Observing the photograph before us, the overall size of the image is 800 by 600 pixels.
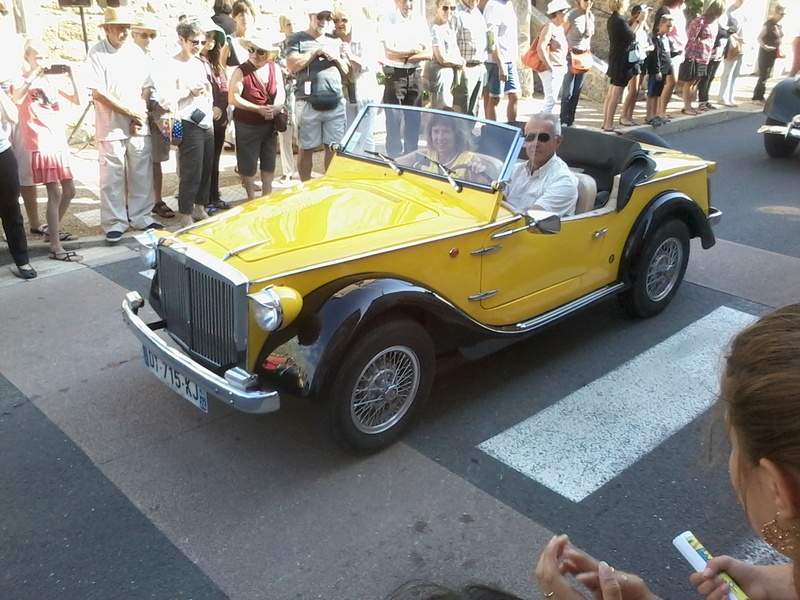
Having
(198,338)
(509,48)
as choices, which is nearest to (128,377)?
(198,338)

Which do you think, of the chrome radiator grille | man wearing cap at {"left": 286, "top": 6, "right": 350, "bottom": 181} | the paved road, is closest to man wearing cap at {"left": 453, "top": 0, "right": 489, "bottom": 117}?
man wearing cap at {"left": 286, "top": 6, "right": 350, "bottom": 181}

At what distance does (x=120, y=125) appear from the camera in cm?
664

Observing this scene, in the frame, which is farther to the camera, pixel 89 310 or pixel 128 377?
pixel 89 310

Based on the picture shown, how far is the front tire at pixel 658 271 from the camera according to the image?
5254mm

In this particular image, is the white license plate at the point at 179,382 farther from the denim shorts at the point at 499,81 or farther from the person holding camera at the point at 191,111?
the denim shorts at the point at 499,81

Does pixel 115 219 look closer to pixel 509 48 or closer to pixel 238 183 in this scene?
pixel 238 183

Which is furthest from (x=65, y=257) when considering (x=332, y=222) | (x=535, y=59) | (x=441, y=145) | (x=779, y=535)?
(x=535, y=59)

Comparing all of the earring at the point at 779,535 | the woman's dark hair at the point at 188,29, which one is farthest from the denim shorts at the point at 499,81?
the earring at the point at 779,535

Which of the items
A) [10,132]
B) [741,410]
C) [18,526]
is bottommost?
[18,526]

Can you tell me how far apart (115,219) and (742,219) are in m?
6.21

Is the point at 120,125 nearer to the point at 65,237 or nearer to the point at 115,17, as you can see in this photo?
the point at 115,17

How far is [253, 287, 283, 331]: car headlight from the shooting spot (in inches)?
131

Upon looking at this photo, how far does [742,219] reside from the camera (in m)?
7.93

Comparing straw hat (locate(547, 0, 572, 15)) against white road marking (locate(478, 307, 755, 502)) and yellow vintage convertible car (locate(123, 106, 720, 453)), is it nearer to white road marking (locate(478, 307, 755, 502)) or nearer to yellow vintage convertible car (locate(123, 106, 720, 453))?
yellow vintage convertible car (locate(123, 106, 720, 453))
